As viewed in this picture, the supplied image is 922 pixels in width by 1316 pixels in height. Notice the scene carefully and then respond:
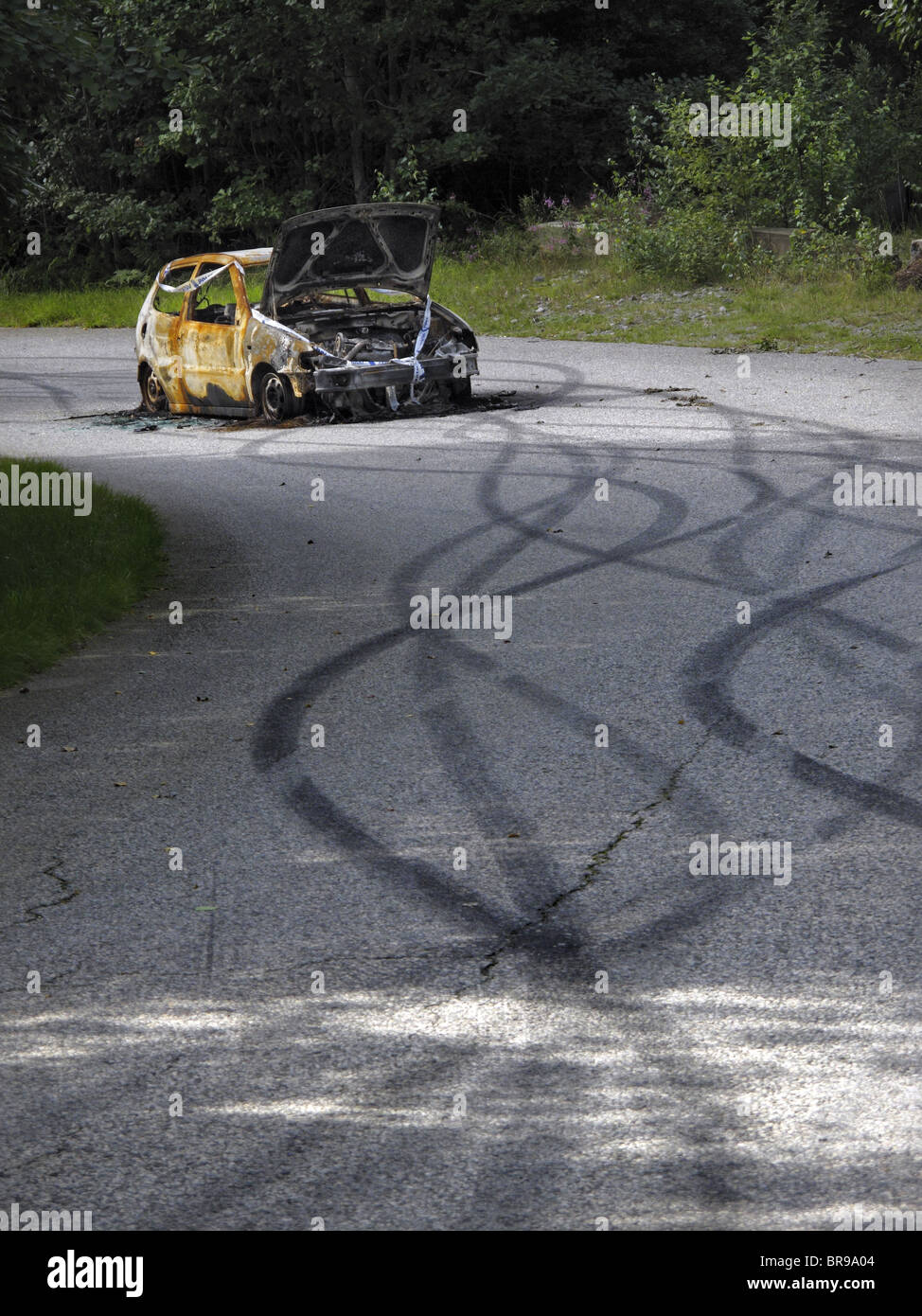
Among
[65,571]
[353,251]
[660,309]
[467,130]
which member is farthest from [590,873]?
[467,130]

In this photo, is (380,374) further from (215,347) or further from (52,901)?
(52,901)

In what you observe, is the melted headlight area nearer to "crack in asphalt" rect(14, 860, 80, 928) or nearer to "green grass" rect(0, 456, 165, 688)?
"green grass" rect(0, 456, 165, 688)

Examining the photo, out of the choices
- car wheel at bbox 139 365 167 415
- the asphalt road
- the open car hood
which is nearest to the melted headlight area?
the open car hood

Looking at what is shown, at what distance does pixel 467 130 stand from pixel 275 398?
712 inches

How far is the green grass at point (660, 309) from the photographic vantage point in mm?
19797

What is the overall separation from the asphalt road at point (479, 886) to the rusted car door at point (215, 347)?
5.61m

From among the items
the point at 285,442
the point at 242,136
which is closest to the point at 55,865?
the point at 285,442

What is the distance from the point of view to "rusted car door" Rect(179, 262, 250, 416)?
1567 cm

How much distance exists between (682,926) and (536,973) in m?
0.54

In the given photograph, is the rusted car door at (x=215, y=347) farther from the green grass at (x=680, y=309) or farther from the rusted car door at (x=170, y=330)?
the green grass at (x=680, y=309)

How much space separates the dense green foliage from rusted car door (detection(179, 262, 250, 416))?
412 inches

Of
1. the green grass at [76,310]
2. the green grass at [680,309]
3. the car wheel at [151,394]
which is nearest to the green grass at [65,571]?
the car wheel at [151,394]

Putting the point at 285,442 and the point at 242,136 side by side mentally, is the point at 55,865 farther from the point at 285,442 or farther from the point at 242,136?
the point at 242,136

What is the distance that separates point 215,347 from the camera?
15.9 meters
